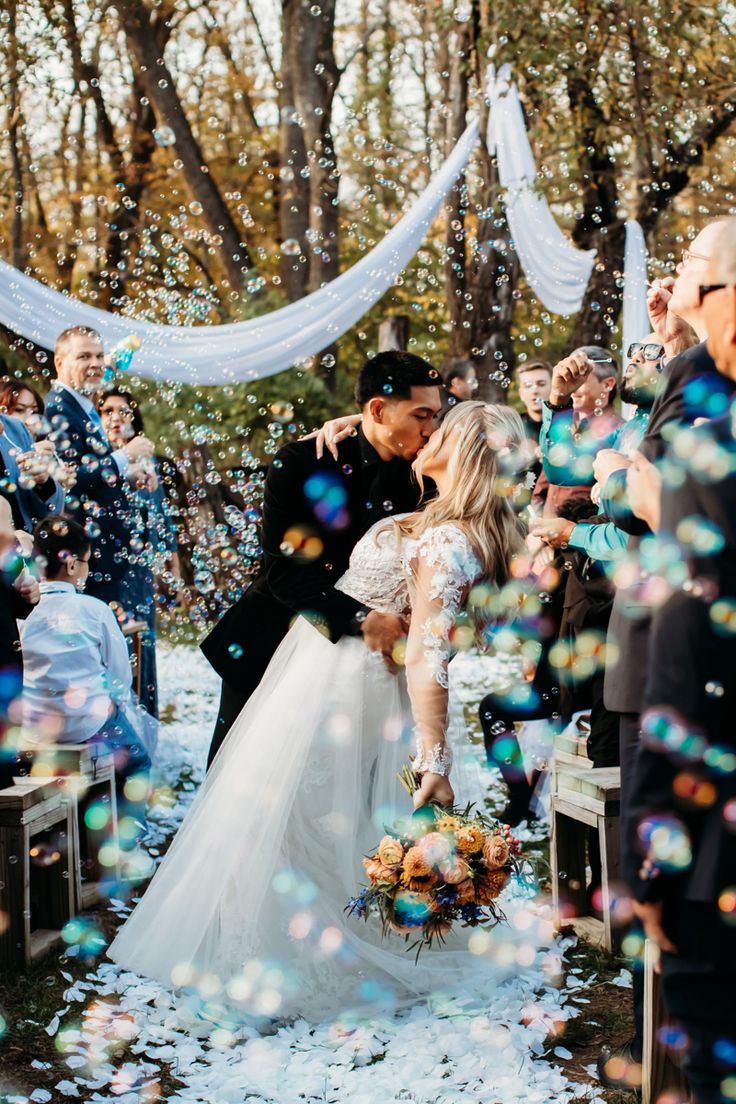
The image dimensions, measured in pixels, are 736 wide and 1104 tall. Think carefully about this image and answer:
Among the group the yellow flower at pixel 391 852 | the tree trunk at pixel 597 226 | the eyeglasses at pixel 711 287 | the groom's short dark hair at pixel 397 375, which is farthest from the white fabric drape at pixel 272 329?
the eyeglasses at pixel 711 287

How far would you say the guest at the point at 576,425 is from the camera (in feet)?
15.1

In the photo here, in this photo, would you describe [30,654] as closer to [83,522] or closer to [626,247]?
[83,522]

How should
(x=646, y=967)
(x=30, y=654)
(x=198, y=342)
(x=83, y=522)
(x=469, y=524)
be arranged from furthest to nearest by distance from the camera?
(x=198, y=342), (x=83, y=522), (x=30, y=654), (x=469, y=524), (x=646, y=967)

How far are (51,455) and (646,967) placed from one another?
3.43 meters

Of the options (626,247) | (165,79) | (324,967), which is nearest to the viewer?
(324,967)

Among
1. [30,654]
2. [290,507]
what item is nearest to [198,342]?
[30,654]

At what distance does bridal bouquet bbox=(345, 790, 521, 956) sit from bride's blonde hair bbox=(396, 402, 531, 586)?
30.9 inches

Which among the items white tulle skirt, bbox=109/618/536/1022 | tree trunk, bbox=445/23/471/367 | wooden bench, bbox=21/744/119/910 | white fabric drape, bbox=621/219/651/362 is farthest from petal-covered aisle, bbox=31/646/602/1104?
tree trunk, bbox=445/23/471/367

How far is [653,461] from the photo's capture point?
2459 millimetres

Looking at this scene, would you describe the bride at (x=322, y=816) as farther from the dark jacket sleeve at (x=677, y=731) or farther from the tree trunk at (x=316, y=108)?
the tree trunk at (x=316, y=108)

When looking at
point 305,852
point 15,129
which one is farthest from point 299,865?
point 15,129

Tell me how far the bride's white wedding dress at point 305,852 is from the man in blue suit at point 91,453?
265cm

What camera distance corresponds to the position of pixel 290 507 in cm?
412

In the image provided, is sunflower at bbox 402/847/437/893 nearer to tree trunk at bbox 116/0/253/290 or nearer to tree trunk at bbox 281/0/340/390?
tree trunk at bbox 281/0/340/390
